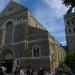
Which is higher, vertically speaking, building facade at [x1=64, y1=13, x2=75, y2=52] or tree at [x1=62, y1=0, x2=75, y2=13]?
building facade at [x1=64, y1=13, x2=75, y2=52]

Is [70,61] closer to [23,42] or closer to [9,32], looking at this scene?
[23,42]

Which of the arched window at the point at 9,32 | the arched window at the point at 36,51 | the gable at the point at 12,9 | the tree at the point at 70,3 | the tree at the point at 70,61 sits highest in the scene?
the gable at the point at 12,9

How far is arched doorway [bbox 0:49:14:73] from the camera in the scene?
33669 mm

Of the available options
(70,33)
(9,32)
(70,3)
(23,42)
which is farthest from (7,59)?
(70,33)

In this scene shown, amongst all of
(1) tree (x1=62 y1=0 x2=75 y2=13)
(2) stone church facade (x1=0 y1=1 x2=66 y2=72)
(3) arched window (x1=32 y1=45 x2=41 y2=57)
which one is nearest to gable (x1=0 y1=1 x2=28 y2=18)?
(2) stone church facade (x1=0 y1=1 x2=66 y2=72)

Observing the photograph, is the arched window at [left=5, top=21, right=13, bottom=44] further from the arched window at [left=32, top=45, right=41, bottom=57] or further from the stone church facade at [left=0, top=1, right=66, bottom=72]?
the arched window at [left=32, top=45, right=41, bottom=57]

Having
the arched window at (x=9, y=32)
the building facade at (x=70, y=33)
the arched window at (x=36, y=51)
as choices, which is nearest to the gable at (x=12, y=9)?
the arched window at (x=9, y=32)

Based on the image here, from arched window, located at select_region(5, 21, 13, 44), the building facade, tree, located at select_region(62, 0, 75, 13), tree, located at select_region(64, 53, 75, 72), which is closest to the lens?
tree, located at select_region(62, 0, 75, 13)

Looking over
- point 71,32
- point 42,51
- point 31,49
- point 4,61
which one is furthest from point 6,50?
point 71,32

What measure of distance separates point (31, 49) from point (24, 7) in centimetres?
882

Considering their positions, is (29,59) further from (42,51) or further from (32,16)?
(32,16)

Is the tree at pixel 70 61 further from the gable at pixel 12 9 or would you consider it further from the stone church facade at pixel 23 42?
the gable at pixel 12 9

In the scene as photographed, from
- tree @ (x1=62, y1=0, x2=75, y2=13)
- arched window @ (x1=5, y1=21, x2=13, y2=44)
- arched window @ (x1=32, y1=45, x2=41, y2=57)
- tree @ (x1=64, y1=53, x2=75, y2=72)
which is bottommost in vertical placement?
tree @ (x1=64, y1=53, x2=75, y2=72)

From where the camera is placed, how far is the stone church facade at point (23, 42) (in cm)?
3105
